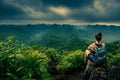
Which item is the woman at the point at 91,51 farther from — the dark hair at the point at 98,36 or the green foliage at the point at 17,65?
the green foliage at the point at 17,65

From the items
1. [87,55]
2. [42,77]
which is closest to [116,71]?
[87,55]

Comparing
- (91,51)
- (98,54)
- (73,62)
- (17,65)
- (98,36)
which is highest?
(98,36)

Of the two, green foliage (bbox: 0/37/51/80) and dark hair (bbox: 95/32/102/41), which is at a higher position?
dark hair (bbox: 95/32/102/41)

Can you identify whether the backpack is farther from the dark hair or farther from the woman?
the dark hair

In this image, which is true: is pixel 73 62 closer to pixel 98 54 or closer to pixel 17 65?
pixel 98 54

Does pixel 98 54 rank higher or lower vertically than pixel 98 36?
lower

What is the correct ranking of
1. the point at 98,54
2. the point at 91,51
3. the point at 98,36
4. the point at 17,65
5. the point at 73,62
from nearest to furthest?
the point at 17,65, the point at 98,36, the point at 98,54, the point at 91,51, the point at 73,62

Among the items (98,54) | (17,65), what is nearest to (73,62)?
(98,54)

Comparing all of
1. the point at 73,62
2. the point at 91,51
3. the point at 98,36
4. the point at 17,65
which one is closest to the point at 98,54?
the point at 91,51

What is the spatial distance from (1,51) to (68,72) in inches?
451

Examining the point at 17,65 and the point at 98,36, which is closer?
the point at 17,65

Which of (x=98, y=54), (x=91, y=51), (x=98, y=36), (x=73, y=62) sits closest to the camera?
(x=98, y=36)

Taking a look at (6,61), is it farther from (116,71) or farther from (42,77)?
(116,71)

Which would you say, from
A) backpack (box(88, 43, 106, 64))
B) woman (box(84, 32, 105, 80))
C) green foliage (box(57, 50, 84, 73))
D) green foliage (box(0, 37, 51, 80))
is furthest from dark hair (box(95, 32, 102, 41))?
green foliage (box(57, 50, 84, 73))
